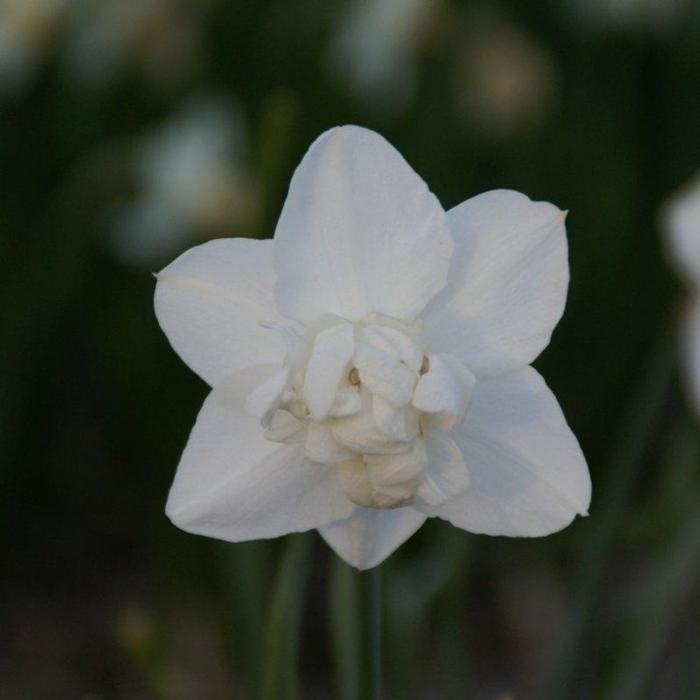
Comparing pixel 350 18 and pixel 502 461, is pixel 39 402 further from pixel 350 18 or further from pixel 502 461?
pixel 502 461

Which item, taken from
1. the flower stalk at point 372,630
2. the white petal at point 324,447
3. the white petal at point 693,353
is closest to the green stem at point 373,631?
the flower stalk at point 372,630

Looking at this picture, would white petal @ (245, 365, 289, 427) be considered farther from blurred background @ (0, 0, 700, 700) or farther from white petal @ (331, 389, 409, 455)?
blurred background @ (0, 0, 700, 700)

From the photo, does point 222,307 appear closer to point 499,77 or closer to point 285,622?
point 285,622

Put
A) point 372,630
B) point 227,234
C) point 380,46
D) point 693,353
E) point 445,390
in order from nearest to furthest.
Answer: point 445,390 < point 372,630 < point 693,353 < point 227,234 < point 380,46

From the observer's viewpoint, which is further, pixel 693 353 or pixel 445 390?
pixel 693 353

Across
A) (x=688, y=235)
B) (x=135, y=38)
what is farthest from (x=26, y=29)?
(x=688, y=235)

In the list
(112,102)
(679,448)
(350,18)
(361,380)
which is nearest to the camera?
(361,380)

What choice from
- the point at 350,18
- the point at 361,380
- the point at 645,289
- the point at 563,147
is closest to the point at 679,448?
the point at 645,289
